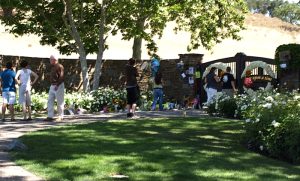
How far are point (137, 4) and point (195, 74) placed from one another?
12.4 feet

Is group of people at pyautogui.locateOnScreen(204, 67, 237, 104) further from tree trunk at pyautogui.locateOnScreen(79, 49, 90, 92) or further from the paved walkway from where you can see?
the paved walkway

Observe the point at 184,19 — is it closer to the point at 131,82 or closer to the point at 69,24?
the point at 69,24

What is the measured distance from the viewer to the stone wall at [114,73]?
22.9 m

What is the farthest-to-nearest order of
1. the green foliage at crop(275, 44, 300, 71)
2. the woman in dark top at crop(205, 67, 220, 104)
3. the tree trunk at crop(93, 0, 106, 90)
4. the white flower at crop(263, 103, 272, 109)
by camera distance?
1. the tree trunk at crop(93, 0, 106, 90)
2. the woman in dark top at crop(205, 67, 220, 104)
3. the green foliage at crop(275, 44, 300, 71)
4. the white flower at crop(263, 103, 272, 109)

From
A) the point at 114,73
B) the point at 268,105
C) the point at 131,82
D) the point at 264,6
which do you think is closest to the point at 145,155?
the point at 268,105

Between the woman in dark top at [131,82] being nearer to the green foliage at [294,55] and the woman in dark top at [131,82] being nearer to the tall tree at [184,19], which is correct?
the green foliage at [294,55]

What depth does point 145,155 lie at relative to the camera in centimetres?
877

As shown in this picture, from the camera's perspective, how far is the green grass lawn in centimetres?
750

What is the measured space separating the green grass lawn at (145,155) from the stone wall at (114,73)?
10611mm

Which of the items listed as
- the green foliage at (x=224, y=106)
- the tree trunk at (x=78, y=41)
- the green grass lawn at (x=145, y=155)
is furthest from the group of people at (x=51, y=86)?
the tree trunk at (x=78, y=41)

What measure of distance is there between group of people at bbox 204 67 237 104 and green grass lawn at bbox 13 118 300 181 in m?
5.05

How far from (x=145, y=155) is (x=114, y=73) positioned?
16.4 m

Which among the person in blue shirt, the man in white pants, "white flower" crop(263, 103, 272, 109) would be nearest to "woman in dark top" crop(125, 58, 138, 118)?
the man in white pants

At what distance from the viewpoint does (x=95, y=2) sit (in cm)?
2317
